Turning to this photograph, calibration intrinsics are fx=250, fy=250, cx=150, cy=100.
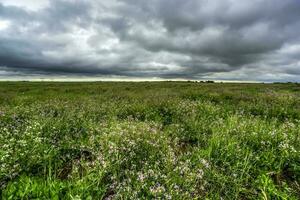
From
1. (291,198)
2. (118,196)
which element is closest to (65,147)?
(118,196)

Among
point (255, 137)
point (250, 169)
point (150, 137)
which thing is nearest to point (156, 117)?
point (150, 137)

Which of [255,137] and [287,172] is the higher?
[255,137]

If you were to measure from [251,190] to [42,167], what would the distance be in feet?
11.8

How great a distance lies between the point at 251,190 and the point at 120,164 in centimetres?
224

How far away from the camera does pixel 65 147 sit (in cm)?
530

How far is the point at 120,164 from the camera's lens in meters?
4.44

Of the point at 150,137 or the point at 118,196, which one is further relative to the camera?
the point at 150,137

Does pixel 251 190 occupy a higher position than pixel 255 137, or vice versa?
pixel 255 137

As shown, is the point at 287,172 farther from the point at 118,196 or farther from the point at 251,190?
the point at 118,196

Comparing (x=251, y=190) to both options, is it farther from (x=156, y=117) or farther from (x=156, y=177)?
(x=156, y=117)

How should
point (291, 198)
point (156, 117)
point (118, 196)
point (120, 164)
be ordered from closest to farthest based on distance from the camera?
1. point (118, 196)
2. point (291, 198)
3. point (120, 164)
4. point (156, 117)

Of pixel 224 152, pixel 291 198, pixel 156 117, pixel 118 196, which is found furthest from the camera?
pixel 156 117

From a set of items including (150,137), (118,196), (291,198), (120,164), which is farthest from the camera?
(150,137)

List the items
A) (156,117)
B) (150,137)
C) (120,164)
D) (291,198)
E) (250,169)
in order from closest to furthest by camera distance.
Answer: (291,198), (120,164), (250,169), (150,137), (156,117)
